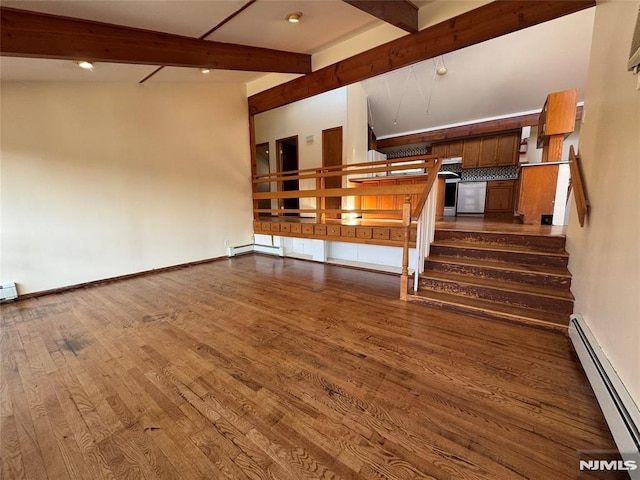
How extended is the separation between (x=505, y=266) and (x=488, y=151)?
5.69 metres

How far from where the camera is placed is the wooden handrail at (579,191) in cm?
228

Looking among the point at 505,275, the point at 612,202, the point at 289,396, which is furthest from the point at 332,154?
the point at 289,396

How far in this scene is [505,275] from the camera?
296cm

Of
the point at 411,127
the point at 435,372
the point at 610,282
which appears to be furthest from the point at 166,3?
the point at 411,127

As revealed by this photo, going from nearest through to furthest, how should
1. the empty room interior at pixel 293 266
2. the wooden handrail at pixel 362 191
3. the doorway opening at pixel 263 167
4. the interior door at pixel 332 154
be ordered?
the empty room interior at pixel 293 266 → the wooden handrail at pixel 362 191 → the interior door at pixel 332 154 → the doorway opening at pixel 263 167

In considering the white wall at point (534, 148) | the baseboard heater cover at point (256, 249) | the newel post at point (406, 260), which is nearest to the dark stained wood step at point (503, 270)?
the newel post at point (406, 260)

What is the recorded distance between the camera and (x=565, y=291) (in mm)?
2627

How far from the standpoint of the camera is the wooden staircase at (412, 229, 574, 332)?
2563mm

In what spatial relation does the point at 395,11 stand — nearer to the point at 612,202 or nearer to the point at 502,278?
the point at 612,202

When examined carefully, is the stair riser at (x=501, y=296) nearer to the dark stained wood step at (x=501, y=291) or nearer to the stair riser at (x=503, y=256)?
the dark stained wood step at (x=501, y=291)

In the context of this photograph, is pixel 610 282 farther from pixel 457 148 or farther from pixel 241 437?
pixel 457 148

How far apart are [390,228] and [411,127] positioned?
5419mm

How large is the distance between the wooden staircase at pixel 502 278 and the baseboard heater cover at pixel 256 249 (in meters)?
3.20

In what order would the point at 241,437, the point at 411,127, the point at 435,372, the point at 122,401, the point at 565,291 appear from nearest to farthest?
the point at 241,437 → the point at 122,401 → the point at 435,372 → the point at 565,291 → the point at 411,127
